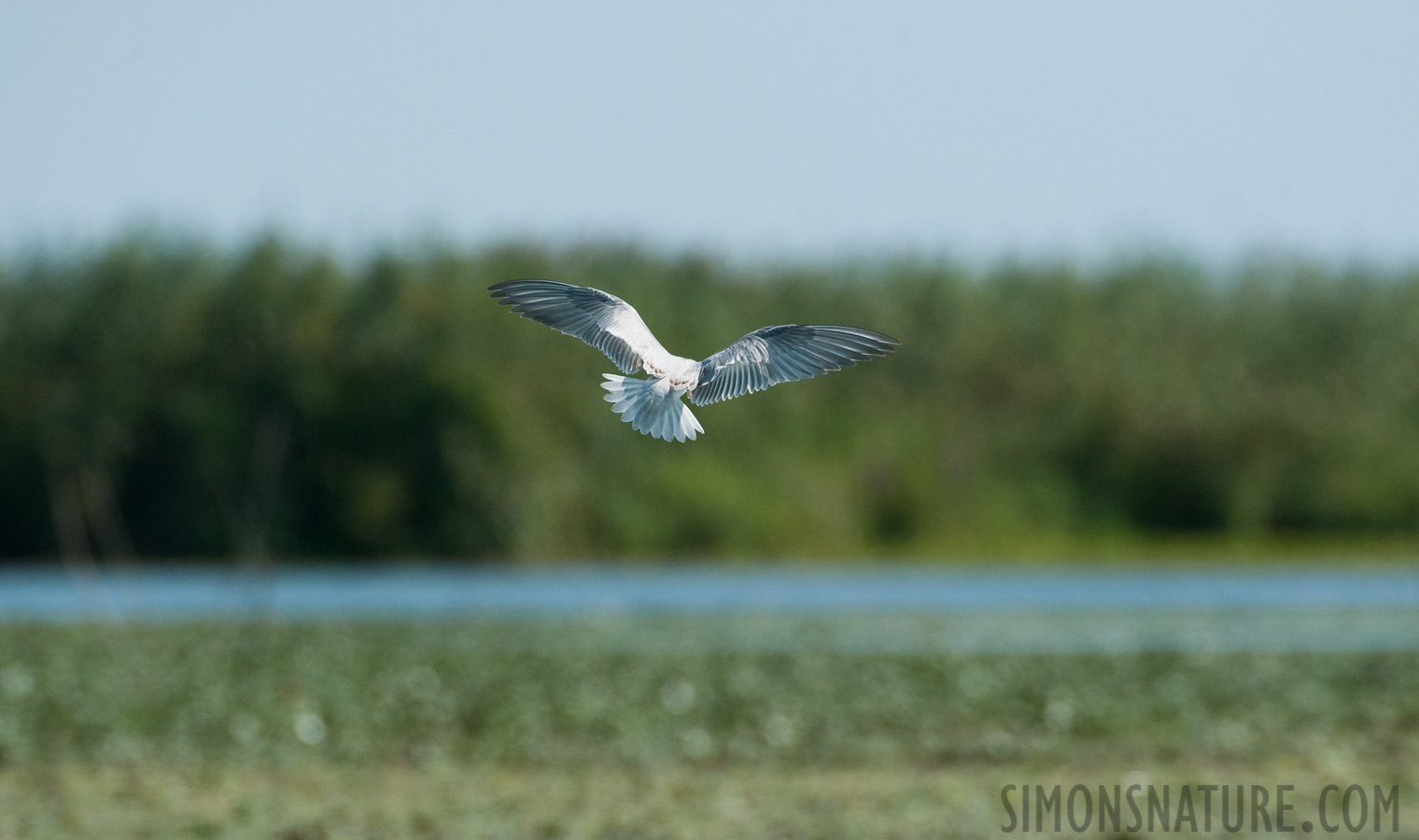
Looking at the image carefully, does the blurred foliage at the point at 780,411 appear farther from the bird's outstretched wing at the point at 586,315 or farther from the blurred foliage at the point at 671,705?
the blurred foliage at the point at 671,705

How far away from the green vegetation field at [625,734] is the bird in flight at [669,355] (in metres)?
9.23

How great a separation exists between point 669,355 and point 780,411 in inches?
18.5

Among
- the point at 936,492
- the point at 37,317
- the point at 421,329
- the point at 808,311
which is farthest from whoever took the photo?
the point at 37,317

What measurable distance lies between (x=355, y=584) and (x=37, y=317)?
22.1 metres

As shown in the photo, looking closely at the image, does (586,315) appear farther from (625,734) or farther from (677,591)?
(677,591)

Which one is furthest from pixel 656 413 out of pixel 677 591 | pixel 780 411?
pixel 677 591

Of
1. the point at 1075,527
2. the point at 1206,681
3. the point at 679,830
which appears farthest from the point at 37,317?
the point at 1206,681

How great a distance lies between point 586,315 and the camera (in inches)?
45.3

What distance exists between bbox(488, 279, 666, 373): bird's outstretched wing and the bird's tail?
46 mm

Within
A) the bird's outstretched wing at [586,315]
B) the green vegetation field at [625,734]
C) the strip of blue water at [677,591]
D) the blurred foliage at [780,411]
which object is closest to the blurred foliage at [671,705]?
the green vegetation field at [625,734]

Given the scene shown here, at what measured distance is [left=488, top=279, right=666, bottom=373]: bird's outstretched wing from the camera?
113 cm

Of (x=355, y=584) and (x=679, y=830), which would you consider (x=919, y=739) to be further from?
(x=355, y=584)

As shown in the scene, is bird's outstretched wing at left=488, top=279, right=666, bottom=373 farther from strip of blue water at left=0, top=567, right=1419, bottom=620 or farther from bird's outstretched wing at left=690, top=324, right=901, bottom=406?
strip of blue water at left=0, top=567, right=1419, bottom=620

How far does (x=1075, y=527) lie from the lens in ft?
6.98
